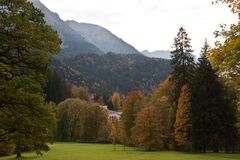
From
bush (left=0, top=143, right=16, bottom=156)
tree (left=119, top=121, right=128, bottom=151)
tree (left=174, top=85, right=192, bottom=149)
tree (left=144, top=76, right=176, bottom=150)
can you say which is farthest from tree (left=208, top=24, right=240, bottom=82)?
tree (left=119, top=121, right=128, bottom=151)

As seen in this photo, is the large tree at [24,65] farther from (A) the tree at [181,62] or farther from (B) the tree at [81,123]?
(B) the tree at [81,123]

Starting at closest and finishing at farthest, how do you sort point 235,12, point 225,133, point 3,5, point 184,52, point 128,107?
point 3,5
point 235,12
point 225,133
point 184,52
point 128,107

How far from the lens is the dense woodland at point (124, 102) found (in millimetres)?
13555

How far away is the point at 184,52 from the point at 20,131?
2106 inches

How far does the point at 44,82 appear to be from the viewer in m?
14.8

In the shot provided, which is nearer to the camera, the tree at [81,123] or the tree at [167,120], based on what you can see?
the tree at [167,120]

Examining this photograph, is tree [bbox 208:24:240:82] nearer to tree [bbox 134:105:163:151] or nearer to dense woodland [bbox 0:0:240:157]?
dense woodland [bbox 0:0:240:157]

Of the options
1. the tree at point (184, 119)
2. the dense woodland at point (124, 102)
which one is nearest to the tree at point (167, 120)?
the dense woodland at point (124, 102)

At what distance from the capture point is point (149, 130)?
218 ft

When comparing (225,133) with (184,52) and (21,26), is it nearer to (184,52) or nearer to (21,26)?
(184,52)

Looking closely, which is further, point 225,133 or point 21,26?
point 225,133

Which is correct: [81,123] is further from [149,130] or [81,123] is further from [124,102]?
[149,130]

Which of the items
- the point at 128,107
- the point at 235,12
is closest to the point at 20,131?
the point at 235,12

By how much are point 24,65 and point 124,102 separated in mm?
71829
